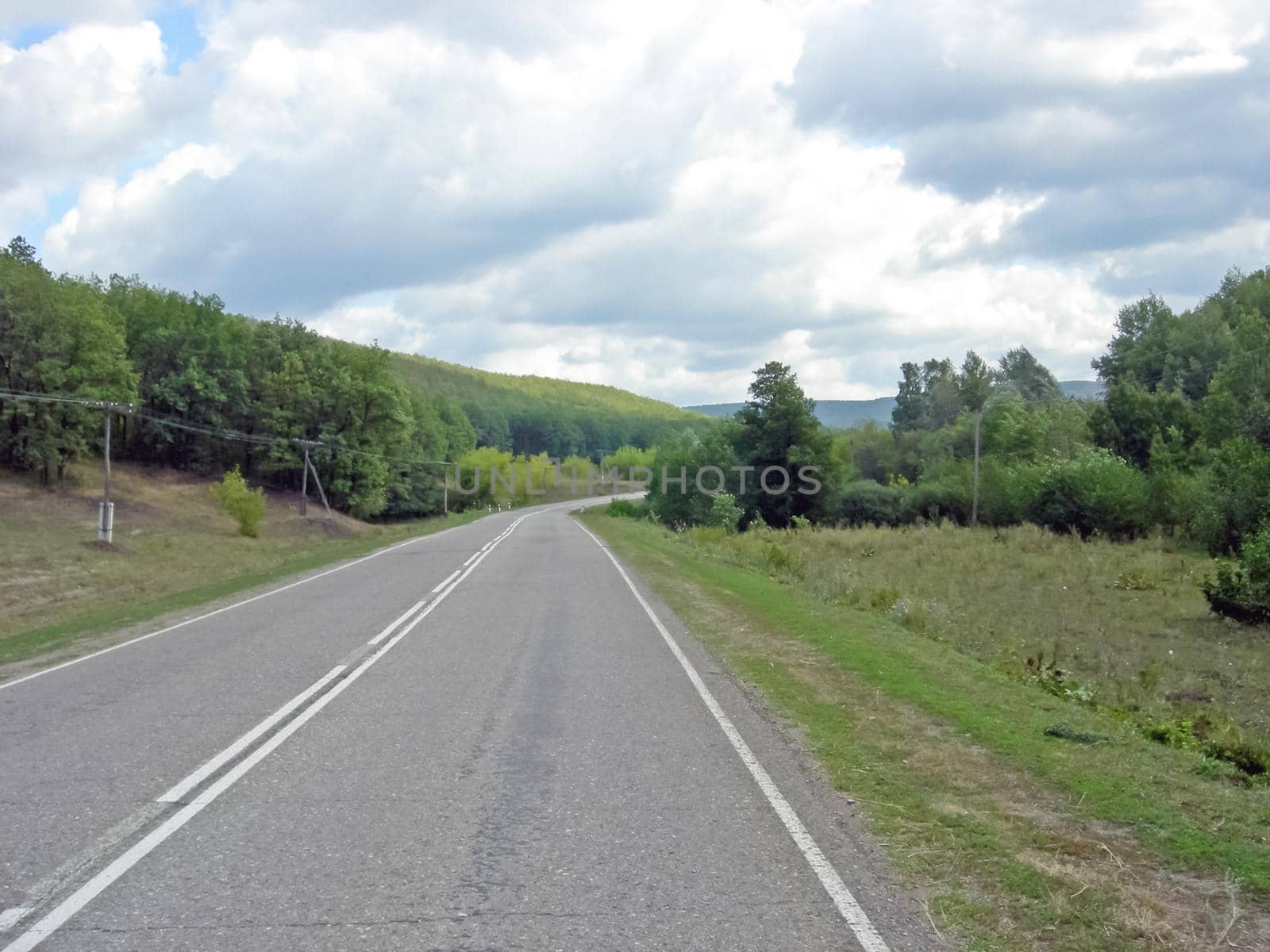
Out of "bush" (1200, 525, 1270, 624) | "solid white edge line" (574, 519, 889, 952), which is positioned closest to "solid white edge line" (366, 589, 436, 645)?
"solid white edge line" (574, 519, 889, 952)

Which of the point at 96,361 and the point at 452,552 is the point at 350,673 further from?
→ the point at 96,361

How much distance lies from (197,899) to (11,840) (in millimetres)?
1607

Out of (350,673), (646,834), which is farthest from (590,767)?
(350,673)

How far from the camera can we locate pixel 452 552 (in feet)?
118

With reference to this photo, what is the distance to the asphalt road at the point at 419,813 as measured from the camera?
15.4ft

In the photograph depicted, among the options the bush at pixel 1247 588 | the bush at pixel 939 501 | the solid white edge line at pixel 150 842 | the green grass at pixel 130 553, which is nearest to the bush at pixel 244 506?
the green grass at pixel 130 553

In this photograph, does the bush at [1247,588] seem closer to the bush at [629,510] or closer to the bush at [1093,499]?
the bush at [1093,499]

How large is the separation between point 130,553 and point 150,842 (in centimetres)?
3992

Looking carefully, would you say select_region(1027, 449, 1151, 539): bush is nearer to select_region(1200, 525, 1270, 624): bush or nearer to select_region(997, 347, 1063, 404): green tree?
select_region(1200, 525, 1270, 624): bush

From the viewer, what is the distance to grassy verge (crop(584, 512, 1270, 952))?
195 inches

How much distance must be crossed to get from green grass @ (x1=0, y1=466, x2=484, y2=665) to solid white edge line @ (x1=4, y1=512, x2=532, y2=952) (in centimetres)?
680

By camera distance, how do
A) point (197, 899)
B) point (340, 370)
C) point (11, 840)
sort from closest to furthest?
point (197, 899)
point (11, 840)
point (340, 370)

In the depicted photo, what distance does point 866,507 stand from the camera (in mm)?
71188

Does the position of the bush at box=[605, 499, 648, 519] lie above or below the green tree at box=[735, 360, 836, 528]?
below
